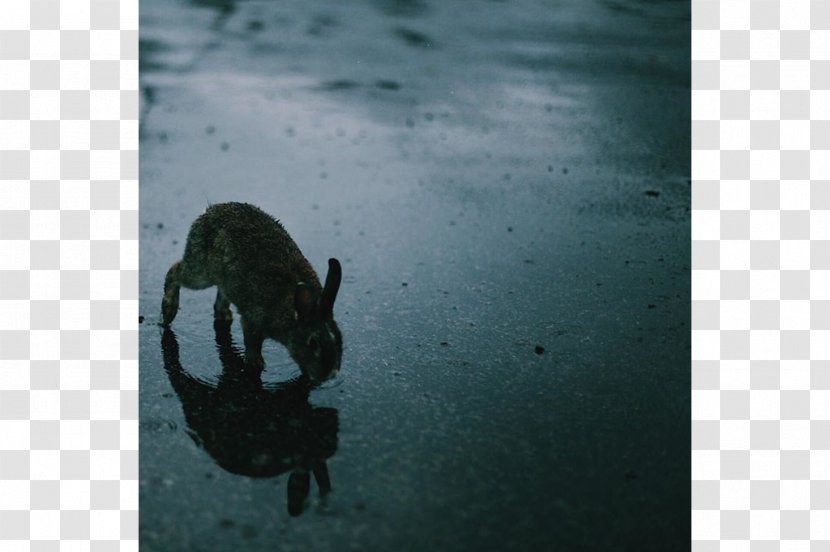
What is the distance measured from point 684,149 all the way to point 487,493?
18.4 ft

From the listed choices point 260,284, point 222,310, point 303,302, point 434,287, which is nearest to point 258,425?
point 303,302

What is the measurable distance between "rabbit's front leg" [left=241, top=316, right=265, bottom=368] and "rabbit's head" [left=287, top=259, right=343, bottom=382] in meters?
0.33

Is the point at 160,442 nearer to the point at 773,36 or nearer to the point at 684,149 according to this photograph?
the point at 773,36

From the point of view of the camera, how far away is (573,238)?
6.76 m

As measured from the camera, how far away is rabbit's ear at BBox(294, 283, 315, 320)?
4527 mm

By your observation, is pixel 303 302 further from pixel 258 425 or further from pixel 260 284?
pixel 258 425

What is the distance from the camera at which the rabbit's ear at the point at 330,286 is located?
14.4ft

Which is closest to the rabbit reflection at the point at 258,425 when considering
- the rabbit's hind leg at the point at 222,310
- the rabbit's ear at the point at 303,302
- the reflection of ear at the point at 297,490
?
the reflection of ear at the point at 297,490

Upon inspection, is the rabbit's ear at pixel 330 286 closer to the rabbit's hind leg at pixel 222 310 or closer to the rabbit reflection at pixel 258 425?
the rabbit reflection at pixel 258 425

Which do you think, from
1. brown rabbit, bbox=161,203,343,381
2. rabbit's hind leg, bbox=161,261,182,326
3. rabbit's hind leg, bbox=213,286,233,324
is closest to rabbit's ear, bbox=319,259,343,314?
brown rabbit, bbox=161,203,343,381

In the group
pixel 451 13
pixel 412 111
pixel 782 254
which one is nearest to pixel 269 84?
pixel 412 111

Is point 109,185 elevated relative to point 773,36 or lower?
lower

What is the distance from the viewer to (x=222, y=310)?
18.0 feet

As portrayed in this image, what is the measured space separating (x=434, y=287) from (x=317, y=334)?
60.7 inches
